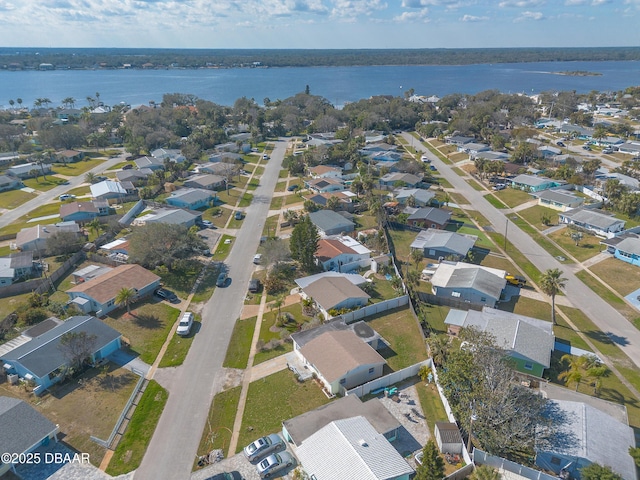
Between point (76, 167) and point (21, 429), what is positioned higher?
point (76, 167)

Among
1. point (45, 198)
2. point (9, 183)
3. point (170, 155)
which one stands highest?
point (170, 155)

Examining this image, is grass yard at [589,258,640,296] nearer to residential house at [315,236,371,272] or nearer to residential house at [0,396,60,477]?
residential house at [315,236,371,272]

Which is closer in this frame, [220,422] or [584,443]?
[584,443]

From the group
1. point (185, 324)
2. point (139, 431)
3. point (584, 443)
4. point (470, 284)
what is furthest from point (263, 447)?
point (470, 284)

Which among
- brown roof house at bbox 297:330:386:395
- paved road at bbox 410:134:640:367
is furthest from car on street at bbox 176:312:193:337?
paved road at bbox 410:134:640:367

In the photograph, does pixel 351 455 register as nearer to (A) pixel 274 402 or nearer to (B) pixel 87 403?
(A) pixel 274 402

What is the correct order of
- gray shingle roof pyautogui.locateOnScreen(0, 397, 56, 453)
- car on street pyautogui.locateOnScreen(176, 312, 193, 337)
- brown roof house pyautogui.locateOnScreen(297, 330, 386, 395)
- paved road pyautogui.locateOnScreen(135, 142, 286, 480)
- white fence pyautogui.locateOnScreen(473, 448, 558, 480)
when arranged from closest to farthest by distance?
white fence pyautogui.locateOnScreen(473, 448, 558, 480)
gray shingle roof pyautogui.locateOnScreen(0, 397, 56, 453)
paved road pyautogui.locateOnScreen(135, 142, 286, 480)
brown roof house pyautogui.locateOnScreen(297, 330, 386, 395)
car on street pyautogui.locateOnScreen(176, 312, 193, 337)

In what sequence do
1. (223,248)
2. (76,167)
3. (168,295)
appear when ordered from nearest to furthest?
(168,295) < (223,248) < (76,167)
